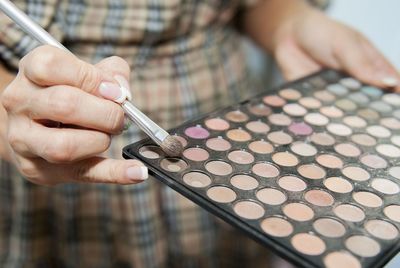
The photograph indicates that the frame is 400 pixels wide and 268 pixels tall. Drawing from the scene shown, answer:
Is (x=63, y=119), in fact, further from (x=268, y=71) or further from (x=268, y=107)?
(x=268, y=71)

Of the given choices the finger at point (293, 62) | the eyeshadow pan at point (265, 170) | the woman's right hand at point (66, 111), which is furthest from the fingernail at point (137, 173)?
the finger at point (293, 62)

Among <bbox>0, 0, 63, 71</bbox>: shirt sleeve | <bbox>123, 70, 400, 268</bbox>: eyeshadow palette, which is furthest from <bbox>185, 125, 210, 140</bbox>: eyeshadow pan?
<bbox>0, 0, 63, 71</bbox>: shirt sleeve

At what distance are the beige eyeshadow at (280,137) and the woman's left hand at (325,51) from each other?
193 mm

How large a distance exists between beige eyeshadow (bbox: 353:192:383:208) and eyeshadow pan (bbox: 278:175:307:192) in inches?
1.8

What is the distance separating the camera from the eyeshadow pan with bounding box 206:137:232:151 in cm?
47

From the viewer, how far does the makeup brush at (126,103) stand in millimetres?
408

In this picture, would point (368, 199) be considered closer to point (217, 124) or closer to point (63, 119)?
point (217, 124)

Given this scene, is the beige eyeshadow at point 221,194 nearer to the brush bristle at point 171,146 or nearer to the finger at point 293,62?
the brush bristle at point 171,146

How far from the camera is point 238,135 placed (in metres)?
0.49

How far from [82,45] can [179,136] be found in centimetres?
23

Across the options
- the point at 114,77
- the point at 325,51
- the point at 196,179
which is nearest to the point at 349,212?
the point at 196,179

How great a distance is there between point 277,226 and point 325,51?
1.25 ft

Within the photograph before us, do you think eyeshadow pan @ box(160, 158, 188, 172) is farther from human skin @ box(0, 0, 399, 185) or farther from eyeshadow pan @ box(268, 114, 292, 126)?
eyeshadow pan @ box(268, 114, 292, 126)

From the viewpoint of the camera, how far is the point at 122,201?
652 millimetres
